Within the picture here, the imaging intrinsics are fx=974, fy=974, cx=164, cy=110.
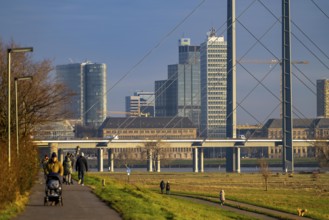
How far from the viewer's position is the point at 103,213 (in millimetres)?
23719

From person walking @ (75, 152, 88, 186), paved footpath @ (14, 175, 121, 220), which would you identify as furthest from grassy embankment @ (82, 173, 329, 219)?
person walking @ (75, 152, 88, 186)

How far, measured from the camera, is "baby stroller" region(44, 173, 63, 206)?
82.1ft

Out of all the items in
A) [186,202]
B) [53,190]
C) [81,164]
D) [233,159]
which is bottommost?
[186,202]

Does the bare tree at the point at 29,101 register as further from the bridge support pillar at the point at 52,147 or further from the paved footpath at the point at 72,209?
the bridge support pillar at the point at 52,147

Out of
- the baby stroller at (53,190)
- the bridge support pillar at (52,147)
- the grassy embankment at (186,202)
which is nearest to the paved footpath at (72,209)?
the baby stroller at (53,190)

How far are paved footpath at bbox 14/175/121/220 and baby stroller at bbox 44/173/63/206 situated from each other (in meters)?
0.25

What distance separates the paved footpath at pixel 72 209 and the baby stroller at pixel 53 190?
25 centimetres

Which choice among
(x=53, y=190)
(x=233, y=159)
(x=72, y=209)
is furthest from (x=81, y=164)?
(x=233, y=159)

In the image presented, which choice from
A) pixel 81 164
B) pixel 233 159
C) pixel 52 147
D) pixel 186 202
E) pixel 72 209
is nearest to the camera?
pixel 72 209

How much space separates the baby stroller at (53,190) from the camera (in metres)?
25.0

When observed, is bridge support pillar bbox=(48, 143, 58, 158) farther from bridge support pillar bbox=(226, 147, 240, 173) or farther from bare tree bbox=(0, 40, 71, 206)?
bare tree bbox=(0, 40, 71, 206)

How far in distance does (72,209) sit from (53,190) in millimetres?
1049

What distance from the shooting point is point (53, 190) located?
25.2 m

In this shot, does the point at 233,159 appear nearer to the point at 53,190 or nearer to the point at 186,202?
the point at 186,202
